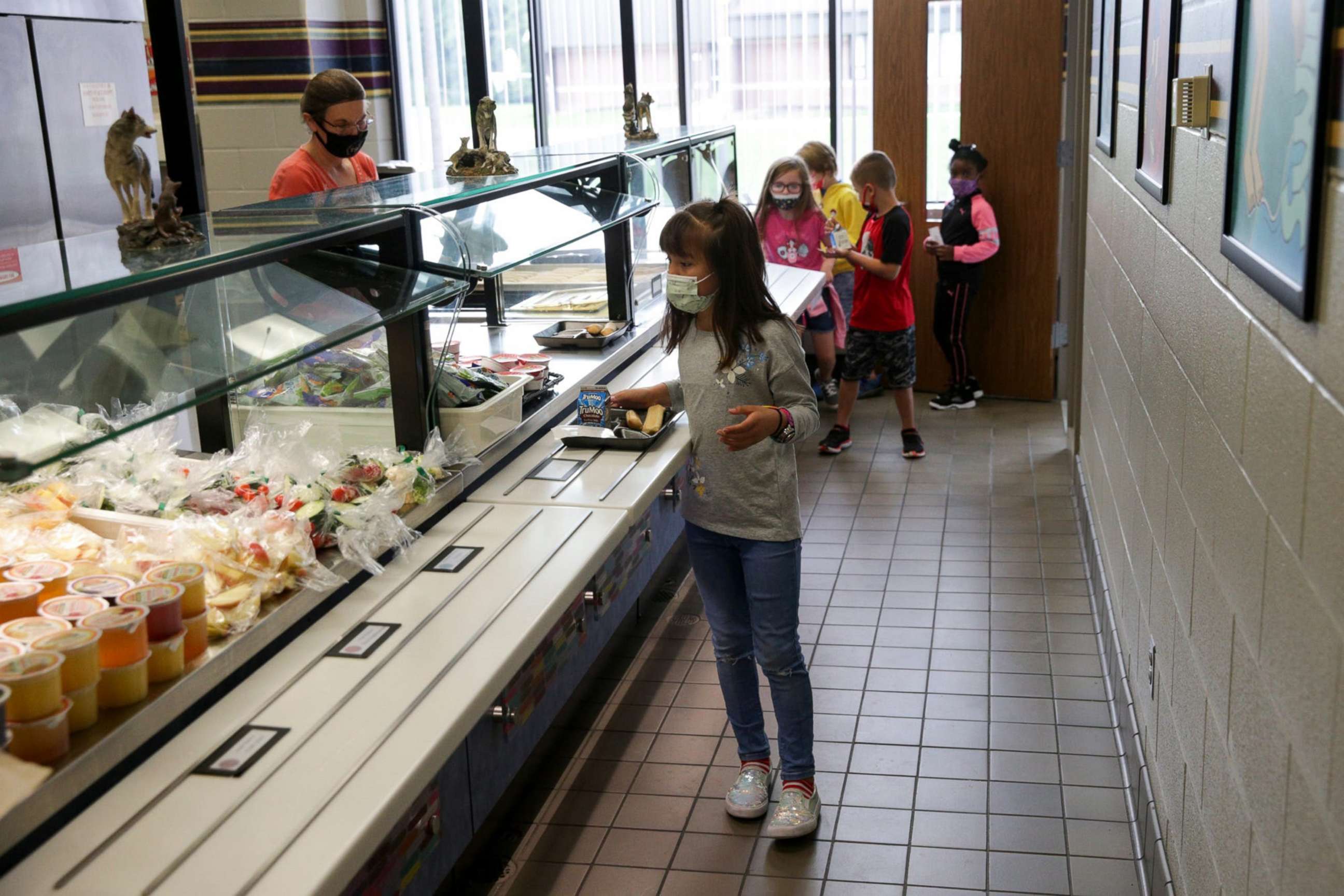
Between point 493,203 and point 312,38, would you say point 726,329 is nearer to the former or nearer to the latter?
point 493,203

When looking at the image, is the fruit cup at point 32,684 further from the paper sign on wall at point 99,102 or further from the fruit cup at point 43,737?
the paper sign on wall at point 99,102

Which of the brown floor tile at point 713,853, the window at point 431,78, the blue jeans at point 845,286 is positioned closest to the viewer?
the brown floor tile at point 713,853

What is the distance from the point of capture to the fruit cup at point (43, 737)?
1744mm

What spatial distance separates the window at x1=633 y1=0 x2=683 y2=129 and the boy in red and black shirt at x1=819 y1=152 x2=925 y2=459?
216 centimetres

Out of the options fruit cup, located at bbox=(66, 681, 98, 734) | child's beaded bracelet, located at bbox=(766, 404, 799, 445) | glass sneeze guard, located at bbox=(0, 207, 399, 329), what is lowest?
fruit cup, located at bbox=(66, 681, 98, 734)

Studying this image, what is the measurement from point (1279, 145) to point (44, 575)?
6.66ft

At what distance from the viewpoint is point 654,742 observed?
3.56m

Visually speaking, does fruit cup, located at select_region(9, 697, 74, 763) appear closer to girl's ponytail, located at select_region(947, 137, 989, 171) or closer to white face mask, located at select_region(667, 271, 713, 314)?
white face mask, located at select_region(667, 271, 713, 314)

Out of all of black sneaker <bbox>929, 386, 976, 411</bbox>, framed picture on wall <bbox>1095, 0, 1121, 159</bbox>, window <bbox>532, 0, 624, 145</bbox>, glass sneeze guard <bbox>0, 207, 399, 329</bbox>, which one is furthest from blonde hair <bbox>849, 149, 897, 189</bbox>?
glass sneeze guard <bbox>0, 207, 399, 329</bbox>

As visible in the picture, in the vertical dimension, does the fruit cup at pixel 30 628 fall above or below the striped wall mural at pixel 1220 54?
below

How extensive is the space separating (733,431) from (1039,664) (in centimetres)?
176

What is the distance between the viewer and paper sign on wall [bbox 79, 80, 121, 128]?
15.6 feet

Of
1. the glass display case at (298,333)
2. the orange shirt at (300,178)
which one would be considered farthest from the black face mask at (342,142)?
the glass display case at (298,333)

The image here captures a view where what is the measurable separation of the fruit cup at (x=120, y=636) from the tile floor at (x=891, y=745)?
4.15 feet
